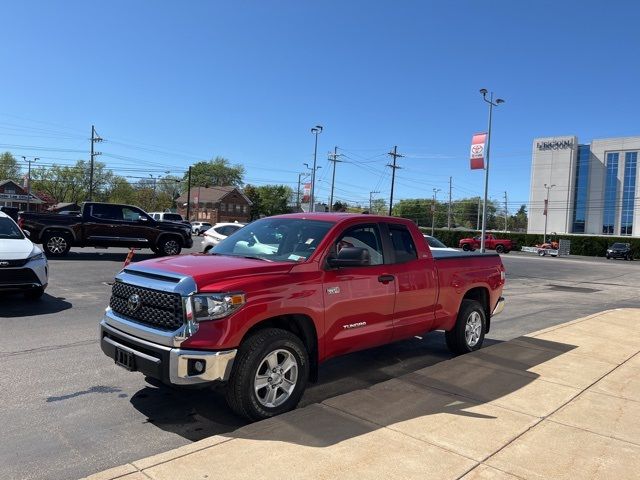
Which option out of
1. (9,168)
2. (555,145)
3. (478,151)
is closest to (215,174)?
(9,168)

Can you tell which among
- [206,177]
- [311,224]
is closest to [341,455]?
[311,224]

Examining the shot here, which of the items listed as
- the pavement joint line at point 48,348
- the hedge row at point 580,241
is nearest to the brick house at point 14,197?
the hedge row at point 580,241

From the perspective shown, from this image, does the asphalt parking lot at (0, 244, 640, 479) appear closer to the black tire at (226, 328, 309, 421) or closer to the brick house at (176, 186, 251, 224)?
the black tire at (226, 328, 309, 421)

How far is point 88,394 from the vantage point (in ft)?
16.0

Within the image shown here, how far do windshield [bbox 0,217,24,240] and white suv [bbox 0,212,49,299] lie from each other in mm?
19

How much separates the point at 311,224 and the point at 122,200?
105 m

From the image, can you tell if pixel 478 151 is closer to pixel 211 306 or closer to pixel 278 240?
pixel 278 240

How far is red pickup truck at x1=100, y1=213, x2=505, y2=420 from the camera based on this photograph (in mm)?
3895

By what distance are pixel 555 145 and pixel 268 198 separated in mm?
64506

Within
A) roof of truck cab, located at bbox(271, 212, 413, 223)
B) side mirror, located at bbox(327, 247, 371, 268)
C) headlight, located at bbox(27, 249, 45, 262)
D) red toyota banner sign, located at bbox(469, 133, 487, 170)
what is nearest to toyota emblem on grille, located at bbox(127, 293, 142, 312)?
side mirror, located at bbox(327, 247, 371, 268)

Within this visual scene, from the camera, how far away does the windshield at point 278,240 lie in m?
4.84

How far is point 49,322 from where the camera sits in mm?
7879

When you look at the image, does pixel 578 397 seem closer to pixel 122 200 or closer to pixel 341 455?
pixel 341 455

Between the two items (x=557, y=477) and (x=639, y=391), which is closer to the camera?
Answer: (x=557, y=477)
